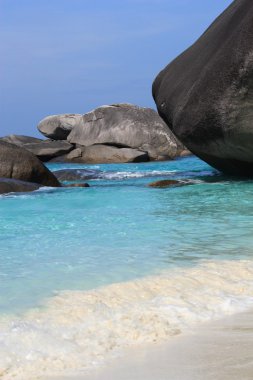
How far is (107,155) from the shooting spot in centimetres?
2194

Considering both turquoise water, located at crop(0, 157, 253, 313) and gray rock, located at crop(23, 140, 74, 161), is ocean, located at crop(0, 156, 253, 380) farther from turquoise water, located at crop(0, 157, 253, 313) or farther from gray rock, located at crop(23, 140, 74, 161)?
gray rock, located at crop(23, 140, 74, 161)

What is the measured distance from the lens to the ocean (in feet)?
8.05

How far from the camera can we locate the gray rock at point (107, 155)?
69.9 ft

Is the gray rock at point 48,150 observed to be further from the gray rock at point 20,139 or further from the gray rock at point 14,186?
the gray rock at point 14,186

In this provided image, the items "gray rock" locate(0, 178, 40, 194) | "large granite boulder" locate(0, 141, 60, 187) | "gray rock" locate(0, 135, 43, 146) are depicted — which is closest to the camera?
"gray rock" locate(0, 178, 40, 194)

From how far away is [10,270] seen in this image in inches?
159

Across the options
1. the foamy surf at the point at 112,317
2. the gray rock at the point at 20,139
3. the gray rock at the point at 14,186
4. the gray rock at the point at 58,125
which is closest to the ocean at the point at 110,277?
the foamy surf at the point at 112,317

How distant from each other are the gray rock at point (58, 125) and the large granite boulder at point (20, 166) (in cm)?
1658

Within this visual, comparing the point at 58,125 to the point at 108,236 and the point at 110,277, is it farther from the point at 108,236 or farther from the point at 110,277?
the point at 110,277

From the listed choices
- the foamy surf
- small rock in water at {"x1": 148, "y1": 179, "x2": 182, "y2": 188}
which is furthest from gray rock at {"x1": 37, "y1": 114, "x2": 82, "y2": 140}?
the foamy surf

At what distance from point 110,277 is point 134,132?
19705 mm

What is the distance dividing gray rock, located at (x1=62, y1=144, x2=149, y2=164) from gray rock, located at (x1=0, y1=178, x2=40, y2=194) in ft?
Answer: 35.6

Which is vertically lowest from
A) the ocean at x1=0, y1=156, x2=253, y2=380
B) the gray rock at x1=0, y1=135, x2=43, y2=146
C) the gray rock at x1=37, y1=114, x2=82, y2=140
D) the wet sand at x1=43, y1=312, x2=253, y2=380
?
the ocean at x1=0, y1=156, x2=253, y2=380

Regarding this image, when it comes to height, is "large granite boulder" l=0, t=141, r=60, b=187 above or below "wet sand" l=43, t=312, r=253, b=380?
above
